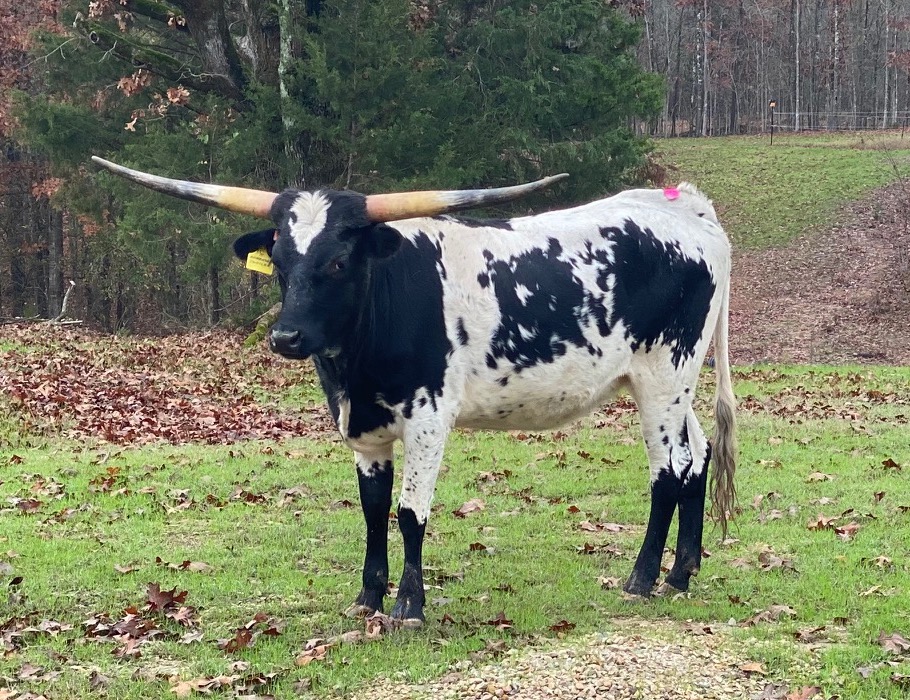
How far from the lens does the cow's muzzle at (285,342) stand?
245 inches

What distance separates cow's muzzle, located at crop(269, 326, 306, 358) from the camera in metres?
6.23

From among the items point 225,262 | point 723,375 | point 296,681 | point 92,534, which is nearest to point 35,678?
point 296,681

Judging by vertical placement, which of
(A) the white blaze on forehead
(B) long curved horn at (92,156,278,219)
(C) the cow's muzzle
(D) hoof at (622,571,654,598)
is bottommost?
(D) hoof at (622,571,654,598)

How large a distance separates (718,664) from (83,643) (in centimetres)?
364

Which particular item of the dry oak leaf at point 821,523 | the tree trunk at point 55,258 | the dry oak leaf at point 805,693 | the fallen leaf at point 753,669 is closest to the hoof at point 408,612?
the fallen leaf at point 753,669

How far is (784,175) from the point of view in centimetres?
4603

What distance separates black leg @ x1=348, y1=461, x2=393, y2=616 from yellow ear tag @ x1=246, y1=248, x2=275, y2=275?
1470 mm

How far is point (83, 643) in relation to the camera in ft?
21.1

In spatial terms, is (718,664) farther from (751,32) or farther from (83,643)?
(751,32)

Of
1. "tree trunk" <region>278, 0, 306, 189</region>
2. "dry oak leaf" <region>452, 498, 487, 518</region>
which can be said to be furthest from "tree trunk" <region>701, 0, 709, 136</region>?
"dry oak leaf" <region>452, 498, 487, 518</region>

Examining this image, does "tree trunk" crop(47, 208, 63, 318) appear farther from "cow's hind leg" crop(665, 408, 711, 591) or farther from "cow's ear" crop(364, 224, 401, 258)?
"cow's ear" crop(364, 224, 401, 258)

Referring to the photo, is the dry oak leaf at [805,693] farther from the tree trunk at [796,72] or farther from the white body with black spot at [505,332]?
the tree trunk at [796,72]

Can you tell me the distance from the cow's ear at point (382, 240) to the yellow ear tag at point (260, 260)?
2.54 feet

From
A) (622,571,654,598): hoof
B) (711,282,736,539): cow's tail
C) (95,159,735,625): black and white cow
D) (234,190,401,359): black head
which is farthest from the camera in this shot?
(711,282,736,539): cow's tail
